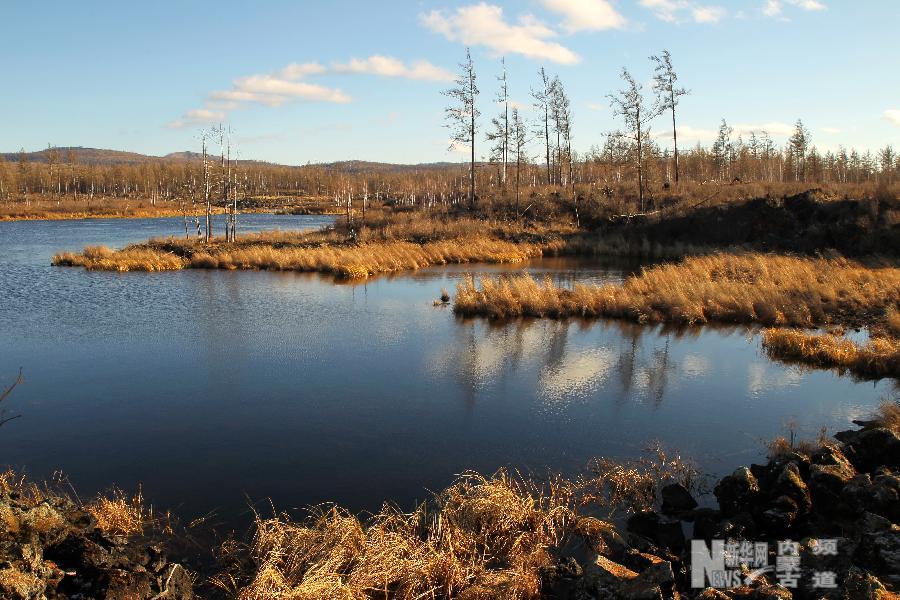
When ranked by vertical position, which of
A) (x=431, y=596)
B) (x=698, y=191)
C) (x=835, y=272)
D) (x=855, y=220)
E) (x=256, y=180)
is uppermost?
(x=256, y=180)

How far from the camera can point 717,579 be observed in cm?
568

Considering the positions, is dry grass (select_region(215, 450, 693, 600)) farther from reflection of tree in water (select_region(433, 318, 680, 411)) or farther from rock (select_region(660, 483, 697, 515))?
reflection of tree in water (select_region(433, 318, 680, 411))

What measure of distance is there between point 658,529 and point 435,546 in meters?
2.62

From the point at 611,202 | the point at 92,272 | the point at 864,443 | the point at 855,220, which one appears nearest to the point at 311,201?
the point at 611,202

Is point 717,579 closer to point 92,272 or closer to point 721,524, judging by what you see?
point 721,524

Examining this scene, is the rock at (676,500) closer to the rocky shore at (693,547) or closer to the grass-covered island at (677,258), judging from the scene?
the rocky shore at (693,547)

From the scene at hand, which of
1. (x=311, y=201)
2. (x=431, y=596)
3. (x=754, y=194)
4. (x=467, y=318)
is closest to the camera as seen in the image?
(x=431, y=596)

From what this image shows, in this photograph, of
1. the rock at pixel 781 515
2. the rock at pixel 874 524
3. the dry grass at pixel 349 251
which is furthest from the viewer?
the dry grass at pixel 349 251

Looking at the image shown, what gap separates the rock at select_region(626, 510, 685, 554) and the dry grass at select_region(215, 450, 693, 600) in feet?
1.21

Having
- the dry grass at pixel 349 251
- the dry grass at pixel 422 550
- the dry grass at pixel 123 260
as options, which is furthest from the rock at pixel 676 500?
the dry grass at pixel 123 260

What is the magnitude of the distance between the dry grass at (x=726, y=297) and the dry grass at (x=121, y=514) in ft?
44.5

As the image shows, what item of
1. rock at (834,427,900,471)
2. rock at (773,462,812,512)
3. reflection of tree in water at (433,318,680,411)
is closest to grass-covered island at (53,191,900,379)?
reflection of tree in water at (433,318,680,411)

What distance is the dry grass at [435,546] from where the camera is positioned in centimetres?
563

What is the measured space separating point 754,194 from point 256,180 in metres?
130
